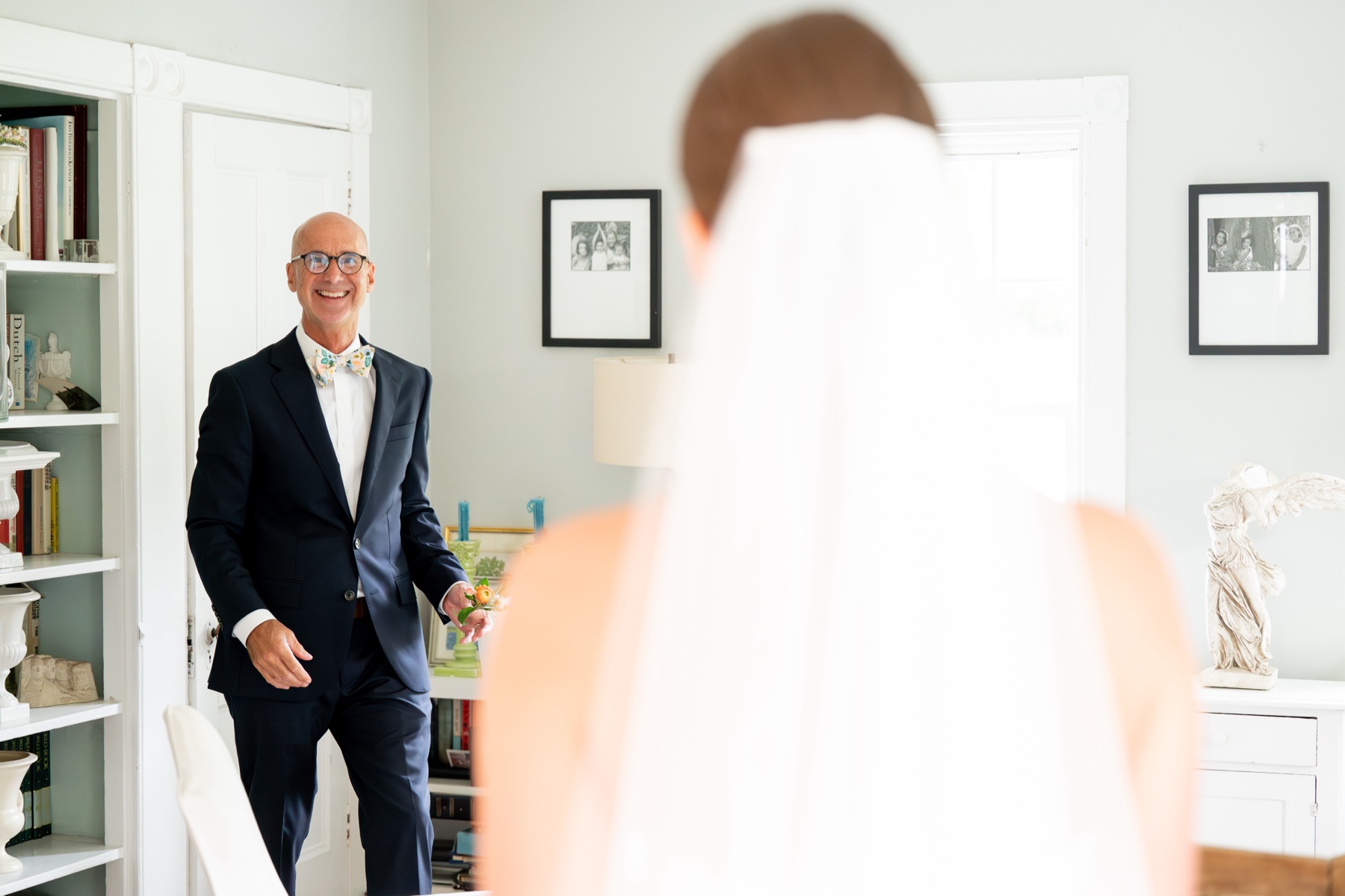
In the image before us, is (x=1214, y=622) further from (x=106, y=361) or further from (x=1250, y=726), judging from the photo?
(x=106, y=361)

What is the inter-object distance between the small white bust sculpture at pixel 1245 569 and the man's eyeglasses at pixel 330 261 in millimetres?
2271

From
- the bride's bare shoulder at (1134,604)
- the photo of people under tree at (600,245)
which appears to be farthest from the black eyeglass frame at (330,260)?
the bride's bare shoulder at (1134,604)

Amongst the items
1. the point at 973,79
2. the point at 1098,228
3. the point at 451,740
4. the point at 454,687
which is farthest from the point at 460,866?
the point at 973,79

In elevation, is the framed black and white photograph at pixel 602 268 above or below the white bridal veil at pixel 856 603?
above

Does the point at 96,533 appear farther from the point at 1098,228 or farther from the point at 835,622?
the point at 1098,228

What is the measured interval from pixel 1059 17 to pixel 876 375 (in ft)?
10.3

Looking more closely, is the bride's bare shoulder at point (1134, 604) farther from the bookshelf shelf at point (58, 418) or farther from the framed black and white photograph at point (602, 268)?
the framed black and white photograph at point (602, 268)

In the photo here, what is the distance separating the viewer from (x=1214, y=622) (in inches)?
133

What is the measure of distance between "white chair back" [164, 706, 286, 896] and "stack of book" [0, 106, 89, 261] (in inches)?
61.7

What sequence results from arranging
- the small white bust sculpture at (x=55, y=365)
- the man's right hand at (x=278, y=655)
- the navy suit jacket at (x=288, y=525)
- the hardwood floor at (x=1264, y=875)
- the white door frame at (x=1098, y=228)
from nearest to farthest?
the hardwood floor at (x=1264, y=875), the man's right hand at (x=278, y=655), the navy suit jacket at (x=288, y=525), the small white bust sculpture at (x=55, y=365), the white door frame at (x=1098, y=228)

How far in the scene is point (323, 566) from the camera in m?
2.77

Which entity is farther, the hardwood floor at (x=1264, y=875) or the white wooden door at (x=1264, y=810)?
the white wooden door at (x=1264, y=810)

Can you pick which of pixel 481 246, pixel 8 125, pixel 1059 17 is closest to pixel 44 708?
pixel 8 125

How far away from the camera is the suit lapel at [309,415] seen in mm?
2752
